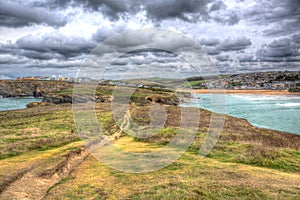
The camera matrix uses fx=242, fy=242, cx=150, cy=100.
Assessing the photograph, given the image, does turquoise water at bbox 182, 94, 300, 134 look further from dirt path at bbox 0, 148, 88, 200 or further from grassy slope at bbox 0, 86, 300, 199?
dirt path at bbox 0, 148, 88, 200

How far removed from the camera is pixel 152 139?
27.7 m

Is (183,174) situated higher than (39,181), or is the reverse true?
(183,174)

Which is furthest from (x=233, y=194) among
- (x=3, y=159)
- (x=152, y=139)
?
(x=3, y=159)

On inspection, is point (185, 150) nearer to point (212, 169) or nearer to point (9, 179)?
point (212, 169)

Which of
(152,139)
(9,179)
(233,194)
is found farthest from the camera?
(152,139)

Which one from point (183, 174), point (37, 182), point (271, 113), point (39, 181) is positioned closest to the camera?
point (37, 182)

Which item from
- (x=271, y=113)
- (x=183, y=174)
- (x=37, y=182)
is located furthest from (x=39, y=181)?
(x=271, y=113)

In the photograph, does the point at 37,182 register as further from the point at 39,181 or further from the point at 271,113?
the point at 271,113

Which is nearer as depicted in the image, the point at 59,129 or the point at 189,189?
the point at 189,189

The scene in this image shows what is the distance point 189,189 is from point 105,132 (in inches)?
799

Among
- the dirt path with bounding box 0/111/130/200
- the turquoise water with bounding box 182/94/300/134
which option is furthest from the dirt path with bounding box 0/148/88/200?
the turquoise water with bounding box 182/94/300/134

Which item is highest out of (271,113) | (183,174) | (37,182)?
(183,174)

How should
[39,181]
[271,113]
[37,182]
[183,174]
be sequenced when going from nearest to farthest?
[37,182]
[39,181]
[183,174]
[271,113]

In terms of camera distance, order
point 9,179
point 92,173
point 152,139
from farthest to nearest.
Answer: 1. point 152,139
2. point 92,173
3. point 9,179
